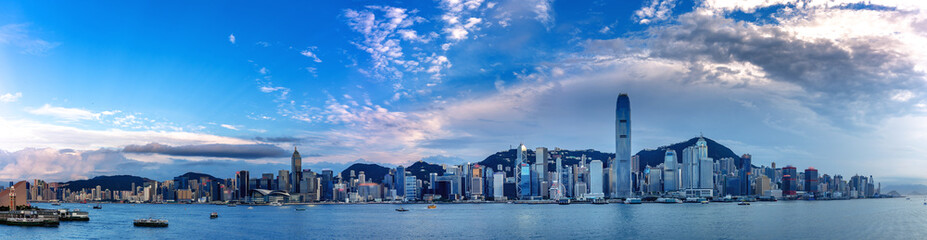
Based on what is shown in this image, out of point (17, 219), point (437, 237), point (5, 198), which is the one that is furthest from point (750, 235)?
point (5, 198)

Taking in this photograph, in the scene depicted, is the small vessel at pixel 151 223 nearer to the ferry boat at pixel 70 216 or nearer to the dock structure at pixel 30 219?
the dock structure at pixel 30 219

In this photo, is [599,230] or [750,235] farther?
[599,230]

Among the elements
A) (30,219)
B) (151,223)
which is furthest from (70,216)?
(151,223)

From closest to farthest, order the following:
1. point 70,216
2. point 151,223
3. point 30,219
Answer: point 30,219 → point 151,223 → point 70,216

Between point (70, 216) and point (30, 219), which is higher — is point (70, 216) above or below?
below

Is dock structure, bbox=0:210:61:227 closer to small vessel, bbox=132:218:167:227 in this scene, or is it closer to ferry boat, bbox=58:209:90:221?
ferry boat, bbox=58:209:90:221

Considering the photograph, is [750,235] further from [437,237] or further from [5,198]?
[5,198]

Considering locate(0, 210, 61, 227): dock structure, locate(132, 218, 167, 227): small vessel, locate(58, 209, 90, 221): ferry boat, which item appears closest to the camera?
locate(0, 210, 61, 227): dock structure

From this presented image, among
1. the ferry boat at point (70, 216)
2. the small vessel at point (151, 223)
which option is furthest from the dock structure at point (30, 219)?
the small vessel at point (151, 223)

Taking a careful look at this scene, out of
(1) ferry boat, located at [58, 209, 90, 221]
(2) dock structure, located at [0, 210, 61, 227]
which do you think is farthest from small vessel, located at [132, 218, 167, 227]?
(1) ferry boat, located at [58, 209, 90, 221]

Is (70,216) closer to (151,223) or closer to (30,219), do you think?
(30,219)

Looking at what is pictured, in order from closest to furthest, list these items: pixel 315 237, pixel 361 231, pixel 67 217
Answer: pixel 315 237, pixel 361 231, pixel 67 217
